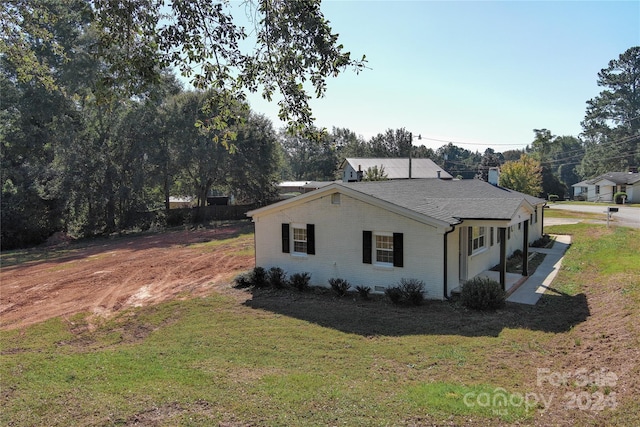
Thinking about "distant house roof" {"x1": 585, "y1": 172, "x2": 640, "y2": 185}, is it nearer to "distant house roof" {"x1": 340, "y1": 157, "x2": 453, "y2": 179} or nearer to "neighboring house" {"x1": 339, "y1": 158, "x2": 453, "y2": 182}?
"distant house roof" {"x1": 340, "y1": 157, "x2": 453, "y2": 179}

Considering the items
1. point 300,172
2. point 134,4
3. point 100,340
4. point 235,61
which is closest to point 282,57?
point 235,61

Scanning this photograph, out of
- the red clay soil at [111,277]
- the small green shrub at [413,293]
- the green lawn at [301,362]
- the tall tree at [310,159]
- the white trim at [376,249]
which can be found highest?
the tall tree at [310,159]

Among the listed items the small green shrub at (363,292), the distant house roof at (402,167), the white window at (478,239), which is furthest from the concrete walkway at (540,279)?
the distant house roof at (402,167)

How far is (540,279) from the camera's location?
1412 cm

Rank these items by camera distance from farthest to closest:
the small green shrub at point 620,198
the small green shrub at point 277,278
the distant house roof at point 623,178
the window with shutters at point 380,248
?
the distant house roof at point 623,178
the small green shrub at point 620,198
the small green shrub at point 277,278
the window with shutters at point 380,248

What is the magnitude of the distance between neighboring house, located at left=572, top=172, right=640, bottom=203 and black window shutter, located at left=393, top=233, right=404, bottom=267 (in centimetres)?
5277

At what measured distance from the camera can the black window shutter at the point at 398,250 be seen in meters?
12.2

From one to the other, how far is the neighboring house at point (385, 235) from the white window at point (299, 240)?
0.04m

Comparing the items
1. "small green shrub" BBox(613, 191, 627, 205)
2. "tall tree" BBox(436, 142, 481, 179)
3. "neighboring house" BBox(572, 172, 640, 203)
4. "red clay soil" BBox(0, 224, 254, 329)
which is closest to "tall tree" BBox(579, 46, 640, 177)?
"neighboring house" BBox(572, 172, 640, 203)

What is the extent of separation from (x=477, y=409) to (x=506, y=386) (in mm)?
1090

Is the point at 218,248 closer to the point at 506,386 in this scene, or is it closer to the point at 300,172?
the point at 506,386

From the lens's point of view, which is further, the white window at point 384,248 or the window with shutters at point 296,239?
the window with shutters at point 296,239

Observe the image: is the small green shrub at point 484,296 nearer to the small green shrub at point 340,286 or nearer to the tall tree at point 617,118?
the small green shrub at point 340,286

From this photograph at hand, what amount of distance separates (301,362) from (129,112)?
98.7ft
